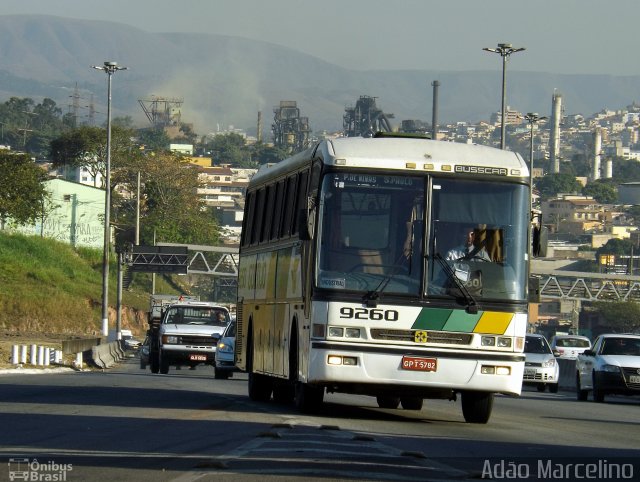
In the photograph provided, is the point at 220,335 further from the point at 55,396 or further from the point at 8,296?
the point at 8,296

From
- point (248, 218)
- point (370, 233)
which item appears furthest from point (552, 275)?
point (370, 233)

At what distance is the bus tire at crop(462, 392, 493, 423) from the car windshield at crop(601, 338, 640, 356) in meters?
13.9

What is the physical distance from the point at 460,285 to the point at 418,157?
1.84 m

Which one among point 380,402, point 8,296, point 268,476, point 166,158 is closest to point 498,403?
point 380,402

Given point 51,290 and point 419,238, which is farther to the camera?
point 51,290

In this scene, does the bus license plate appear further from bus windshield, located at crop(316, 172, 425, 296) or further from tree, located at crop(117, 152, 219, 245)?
tree, located at crop(117, 152, 219, 245)

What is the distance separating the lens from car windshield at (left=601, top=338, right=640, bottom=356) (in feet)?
111

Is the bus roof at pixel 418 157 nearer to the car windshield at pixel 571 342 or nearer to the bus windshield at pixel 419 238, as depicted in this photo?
the bus windshield at pixel 419 238

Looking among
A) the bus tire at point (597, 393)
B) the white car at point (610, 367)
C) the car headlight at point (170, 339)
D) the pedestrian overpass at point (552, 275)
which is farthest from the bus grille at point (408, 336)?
the pedestrian overpass at point (552, 275)

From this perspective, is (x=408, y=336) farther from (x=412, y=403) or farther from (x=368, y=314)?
(x=412, y=403)

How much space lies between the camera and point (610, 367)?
1286 inches

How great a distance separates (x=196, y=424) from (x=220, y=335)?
20404 mm

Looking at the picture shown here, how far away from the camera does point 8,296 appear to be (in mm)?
81500

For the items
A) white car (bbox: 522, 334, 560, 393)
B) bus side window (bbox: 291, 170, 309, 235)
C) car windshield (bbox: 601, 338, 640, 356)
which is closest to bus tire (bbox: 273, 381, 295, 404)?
bus side window (bbox: 291, 170, 309, 235)
